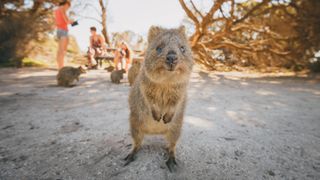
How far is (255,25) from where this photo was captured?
934 centimetres

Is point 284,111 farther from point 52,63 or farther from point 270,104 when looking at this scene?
point 52,63

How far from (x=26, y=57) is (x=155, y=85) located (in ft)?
36.2

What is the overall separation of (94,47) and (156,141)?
907 centimetres

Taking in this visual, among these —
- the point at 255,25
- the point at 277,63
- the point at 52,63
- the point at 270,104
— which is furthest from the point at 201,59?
the point at 52,63

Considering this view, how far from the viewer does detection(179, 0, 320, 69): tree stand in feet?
26.2

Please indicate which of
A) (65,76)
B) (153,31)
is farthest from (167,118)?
(65,76)

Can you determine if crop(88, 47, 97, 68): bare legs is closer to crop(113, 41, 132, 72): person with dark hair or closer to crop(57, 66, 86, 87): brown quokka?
crop(113, 41, 132, 72): person with dark hair

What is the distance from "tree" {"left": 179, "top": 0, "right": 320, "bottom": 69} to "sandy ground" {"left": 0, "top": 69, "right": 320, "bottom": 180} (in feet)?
14.1

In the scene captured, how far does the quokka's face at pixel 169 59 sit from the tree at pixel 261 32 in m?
6.03

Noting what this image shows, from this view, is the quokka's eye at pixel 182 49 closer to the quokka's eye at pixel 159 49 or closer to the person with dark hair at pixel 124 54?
the quokka's eye at pixel 159 49

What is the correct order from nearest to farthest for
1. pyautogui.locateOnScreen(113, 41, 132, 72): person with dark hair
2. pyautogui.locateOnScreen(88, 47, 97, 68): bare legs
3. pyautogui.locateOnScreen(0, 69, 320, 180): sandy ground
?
pyautogui.locateOnScreen(0, 69, 320, 180): sandy ground → pyautogui.locateOnScreen(113, 41, 132, 72): person with dark hair → pyautogui.locateOnScreen(88, 47, 97, 68): bare legs

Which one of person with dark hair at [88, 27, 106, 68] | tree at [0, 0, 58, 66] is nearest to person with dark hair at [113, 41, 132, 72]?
person with dark hair at [88, 27, 106, 68]

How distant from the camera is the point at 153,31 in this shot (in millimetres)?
2729

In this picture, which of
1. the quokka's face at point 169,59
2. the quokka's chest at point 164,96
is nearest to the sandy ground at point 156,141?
the quokka's chest at point 164,96
